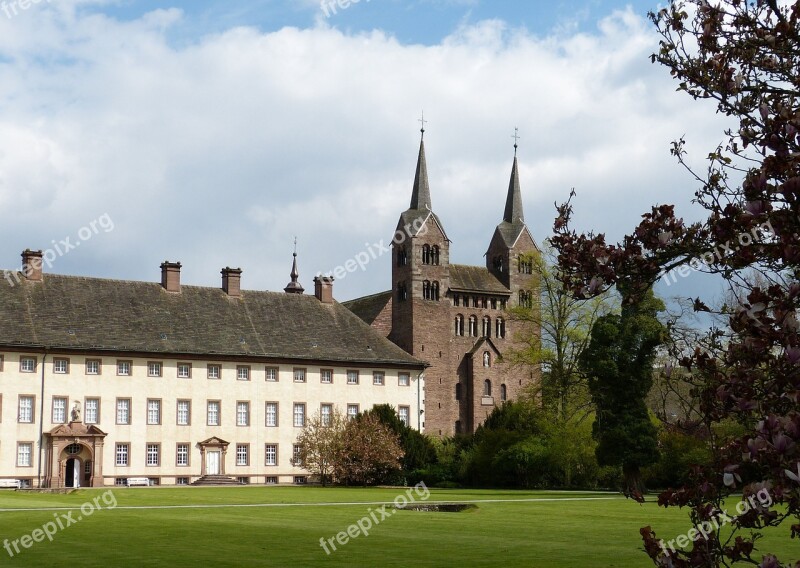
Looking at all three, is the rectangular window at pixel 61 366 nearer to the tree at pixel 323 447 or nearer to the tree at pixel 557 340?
the tree at pixel 323 447

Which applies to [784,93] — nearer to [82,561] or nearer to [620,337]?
[82,561]

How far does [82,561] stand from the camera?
1591 cm

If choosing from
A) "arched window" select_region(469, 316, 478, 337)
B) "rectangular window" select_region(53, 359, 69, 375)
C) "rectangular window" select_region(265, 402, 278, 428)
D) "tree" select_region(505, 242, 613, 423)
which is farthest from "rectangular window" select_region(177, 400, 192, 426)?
"arched window" select_region(469, 316, 478, 337)

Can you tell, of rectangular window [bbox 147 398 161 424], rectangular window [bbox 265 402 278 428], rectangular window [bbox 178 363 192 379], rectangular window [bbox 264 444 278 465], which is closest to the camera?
rectangular window [bbox 147 398 161 424]

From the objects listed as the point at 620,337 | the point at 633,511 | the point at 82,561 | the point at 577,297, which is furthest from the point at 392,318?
the point at 577,297

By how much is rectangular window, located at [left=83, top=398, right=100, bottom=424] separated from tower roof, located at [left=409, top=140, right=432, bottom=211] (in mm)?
39672

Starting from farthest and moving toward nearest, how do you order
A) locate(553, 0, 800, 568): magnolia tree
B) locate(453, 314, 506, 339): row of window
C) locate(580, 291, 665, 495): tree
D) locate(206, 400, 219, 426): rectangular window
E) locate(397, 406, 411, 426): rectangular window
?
locate(453, 314, 506, 339): row of window < locate(397, 406, 411, 426): rectangular window < locate(206, 400, 219, 426): rectangular window < locate(580, 291, 665, 495): tree < locate(553, 0, 800, 568): magnolia tree

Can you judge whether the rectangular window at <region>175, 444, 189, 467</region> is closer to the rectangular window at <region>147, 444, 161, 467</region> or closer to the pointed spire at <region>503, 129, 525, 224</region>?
the rectangular window at <region>147, 444, 161, 467</region>

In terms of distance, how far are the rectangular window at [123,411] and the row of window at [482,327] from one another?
3560 centimetres

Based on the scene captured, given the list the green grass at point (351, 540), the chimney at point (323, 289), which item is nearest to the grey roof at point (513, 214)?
the chimney at point (323, 289)

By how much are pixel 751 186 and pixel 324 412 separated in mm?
59763

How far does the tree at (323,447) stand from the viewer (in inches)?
2267

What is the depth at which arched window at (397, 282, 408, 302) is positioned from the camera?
288 feet

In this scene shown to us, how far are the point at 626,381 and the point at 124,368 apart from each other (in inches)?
1140
